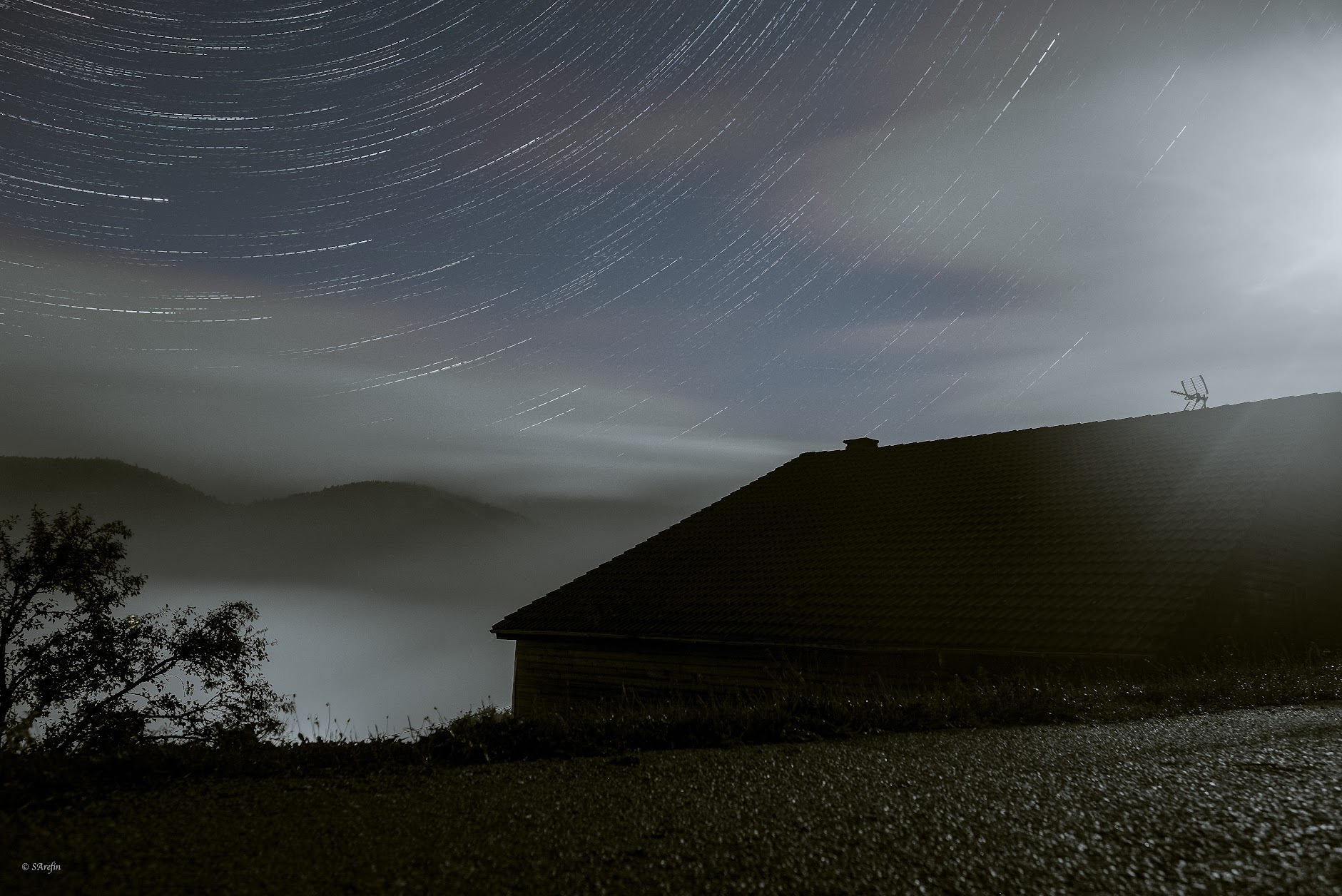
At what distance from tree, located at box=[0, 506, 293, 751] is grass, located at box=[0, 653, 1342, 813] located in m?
14.5

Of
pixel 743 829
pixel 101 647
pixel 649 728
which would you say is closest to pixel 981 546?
pixel 649 728

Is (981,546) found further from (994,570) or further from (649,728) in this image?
(649,728)

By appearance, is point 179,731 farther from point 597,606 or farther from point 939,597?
point 939,597

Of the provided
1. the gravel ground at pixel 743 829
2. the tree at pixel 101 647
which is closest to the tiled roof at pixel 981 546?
the tree at pixel 101 647

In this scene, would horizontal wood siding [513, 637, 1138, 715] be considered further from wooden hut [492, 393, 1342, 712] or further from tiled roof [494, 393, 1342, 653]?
tiled roof [494, 393, 1342, 653]

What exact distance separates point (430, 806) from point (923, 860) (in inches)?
106

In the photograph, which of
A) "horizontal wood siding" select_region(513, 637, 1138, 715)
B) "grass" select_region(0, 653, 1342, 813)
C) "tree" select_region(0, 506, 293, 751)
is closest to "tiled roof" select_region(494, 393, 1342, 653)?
"horizontal wood siding" select_region(513, 637, 1138, 715)

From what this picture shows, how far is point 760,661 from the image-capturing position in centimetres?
1731

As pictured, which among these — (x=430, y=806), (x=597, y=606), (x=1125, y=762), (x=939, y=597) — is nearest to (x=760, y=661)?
(x=939, y=597)

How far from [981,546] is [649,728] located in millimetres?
11964

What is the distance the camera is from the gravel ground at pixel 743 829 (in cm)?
379

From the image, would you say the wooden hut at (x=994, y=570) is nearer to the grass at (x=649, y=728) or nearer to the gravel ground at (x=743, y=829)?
the grass at (x=649, y=728)

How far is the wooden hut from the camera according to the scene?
1430 cm

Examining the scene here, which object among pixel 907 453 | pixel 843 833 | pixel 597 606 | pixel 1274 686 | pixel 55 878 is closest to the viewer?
pixel 55 878
